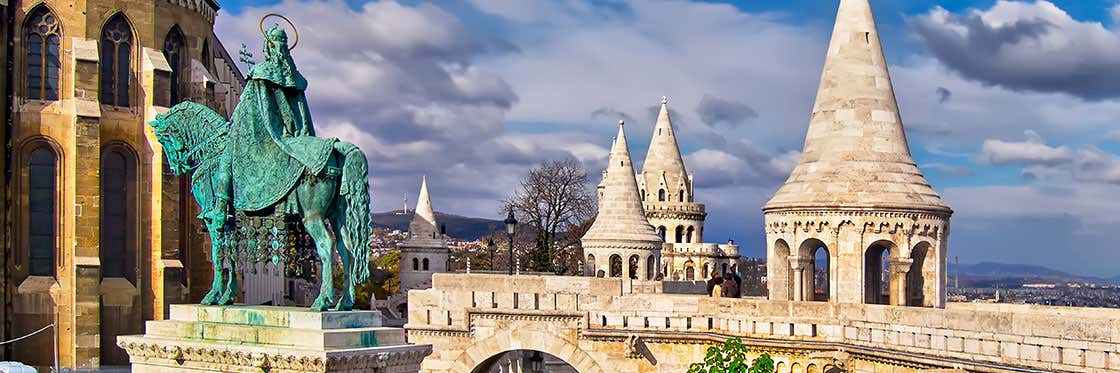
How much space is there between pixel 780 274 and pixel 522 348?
4.12 meters

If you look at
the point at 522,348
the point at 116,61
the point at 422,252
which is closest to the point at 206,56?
the point at 116,61

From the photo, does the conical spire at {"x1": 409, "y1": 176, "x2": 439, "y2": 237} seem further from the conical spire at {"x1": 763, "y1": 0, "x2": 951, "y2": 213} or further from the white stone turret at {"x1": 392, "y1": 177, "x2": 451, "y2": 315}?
the conical spire at {"x1": 763, "y1": 0, "x2": 951, "y2": 213}

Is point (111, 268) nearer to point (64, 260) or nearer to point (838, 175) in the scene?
point (64, 260)

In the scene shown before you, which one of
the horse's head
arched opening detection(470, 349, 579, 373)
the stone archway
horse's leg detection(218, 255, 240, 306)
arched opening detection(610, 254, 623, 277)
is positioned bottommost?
arched opening detection(470, 349, 579, 373)

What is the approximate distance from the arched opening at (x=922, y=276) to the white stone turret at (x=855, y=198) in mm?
15

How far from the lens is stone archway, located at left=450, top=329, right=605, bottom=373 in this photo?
19.7 meters

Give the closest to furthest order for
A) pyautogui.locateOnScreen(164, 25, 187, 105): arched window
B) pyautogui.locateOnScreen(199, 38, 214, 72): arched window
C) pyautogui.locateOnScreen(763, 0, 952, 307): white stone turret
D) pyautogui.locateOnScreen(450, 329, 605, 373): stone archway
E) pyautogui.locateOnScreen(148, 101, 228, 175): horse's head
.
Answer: pyautogui.locateOnScreen(148, 101, 228, 175): horse's head → pyautogui.locateOnScreen(763, 0, 952, 307): white stone turret → pyautogui.locateOnScreen(450, 329, 605, 373): stone archway → pyautogui.locateOnScreen(164, 25, 187, 105): arched window → pyautogui.locateOnScreen(199, 38, 214, 72): arched window

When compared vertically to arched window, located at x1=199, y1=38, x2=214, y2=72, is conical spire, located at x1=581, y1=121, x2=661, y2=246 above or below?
below

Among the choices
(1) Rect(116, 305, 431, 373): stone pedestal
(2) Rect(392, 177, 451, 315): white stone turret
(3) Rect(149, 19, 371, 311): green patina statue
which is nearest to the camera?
(1) Rect(116, 305, 431, 373): stone pedestal

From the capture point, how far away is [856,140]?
1941cm

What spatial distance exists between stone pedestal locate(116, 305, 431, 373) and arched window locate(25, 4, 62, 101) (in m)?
17.3

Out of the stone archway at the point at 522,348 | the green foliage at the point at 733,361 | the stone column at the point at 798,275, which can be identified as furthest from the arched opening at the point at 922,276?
the stone archway at the point at 522,348

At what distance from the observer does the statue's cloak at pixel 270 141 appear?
9.09 m

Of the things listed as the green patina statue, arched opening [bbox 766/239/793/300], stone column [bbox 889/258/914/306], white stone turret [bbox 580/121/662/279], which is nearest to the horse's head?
the green patina statue
